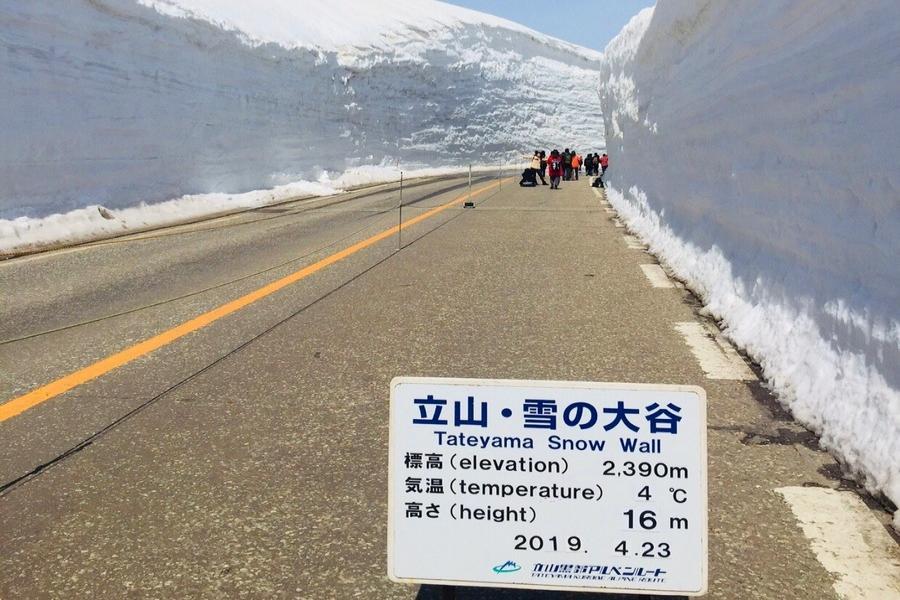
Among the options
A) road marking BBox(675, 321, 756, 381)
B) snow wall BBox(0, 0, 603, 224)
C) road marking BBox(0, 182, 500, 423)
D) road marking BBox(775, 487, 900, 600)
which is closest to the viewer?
road marking BBox(775, 487, 900, 600)

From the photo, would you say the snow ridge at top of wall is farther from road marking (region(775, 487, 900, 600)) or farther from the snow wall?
road marking (region(775, 487, 900, 600))

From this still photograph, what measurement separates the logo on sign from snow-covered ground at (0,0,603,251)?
11.7 metres

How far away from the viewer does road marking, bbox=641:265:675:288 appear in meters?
7.51

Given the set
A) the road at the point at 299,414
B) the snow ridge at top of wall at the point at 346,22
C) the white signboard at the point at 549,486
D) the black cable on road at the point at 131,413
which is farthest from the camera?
the snow ridge at top of wall at the point at 346,22

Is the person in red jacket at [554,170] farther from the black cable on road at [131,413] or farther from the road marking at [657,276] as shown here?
the black cable on road at [131,413]

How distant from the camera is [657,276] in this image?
799 centimetres

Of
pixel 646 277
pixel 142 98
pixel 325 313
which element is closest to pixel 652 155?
pixel 646 277

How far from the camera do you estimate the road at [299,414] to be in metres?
2.56

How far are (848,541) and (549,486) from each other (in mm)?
1199

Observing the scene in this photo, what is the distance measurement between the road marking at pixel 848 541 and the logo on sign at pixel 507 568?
3.28 ft

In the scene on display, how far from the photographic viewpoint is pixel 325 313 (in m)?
6.34

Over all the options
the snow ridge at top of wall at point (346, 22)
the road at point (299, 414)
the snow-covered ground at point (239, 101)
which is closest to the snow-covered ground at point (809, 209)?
the road at point (299, 414)

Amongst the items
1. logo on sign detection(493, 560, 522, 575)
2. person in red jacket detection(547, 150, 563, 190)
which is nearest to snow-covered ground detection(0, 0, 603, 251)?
person in red jacket detection(547, 150, 563, 190)

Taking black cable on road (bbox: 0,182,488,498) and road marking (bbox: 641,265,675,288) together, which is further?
road marking (bbox: 641,265,675,288)
